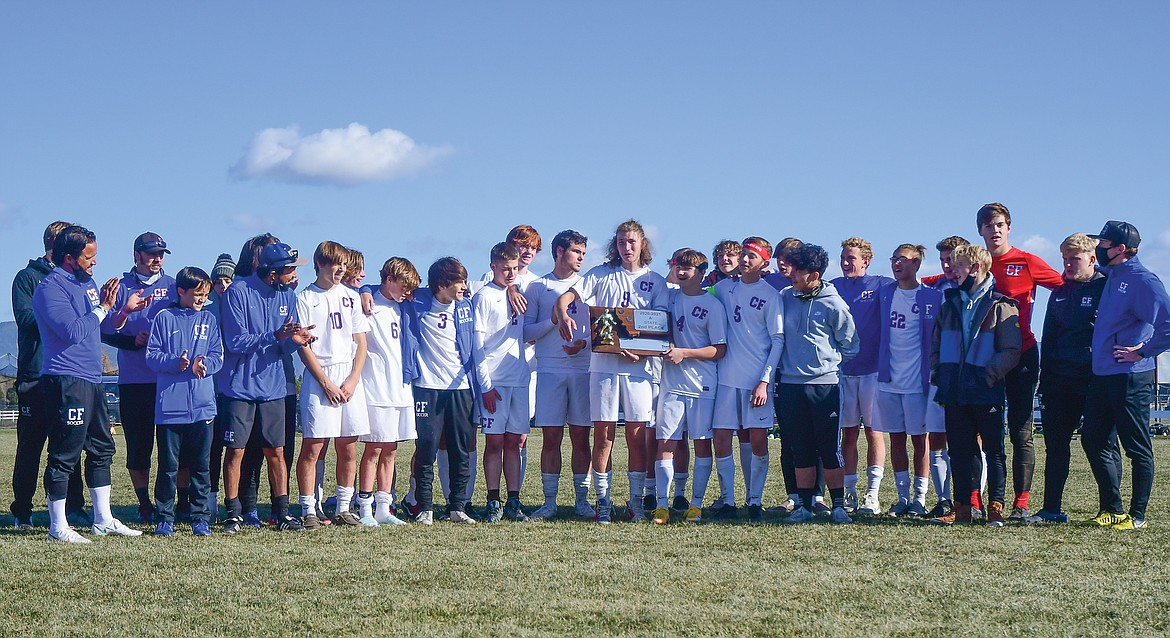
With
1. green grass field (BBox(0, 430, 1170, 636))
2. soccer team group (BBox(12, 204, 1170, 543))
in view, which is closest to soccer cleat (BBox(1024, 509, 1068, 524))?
soccer team group (BBox(12, 204, 1170, 543))

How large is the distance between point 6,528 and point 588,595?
195 inches

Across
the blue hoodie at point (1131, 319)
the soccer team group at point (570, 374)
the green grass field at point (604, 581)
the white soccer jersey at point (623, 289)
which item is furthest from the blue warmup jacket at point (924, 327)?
the white soccer jersey at point (623, 289)

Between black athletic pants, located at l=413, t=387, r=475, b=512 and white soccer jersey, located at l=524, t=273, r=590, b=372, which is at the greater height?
white soccer jersey, located at l=524, t=273, r=590, b=372

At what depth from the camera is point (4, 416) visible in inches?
1866

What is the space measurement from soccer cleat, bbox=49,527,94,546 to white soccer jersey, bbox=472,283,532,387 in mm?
2933

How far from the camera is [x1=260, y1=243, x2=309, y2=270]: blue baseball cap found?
7938 mm

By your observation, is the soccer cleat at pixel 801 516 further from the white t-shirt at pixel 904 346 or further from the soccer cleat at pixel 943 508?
the white t-shirt at pixel 904 346

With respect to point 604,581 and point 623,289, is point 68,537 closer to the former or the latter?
point 604,581

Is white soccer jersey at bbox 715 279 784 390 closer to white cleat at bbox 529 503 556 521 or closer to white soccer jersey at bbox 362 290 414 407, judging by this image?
white cleat at bbox 529 503 556 521

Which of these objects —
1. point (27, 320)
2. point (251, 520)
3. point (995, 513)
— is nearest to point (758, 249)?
point (995, 513)

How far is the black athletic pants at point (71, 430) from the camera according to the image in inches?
290

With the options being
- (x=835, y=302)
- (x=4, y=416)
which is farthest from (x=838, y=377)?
(x=4, y=416)

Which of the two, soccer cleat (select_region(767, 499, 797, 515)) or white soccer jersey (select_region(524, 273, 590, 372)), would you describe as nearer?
white soccer jersey (select_region(524, 273, 590, 372))

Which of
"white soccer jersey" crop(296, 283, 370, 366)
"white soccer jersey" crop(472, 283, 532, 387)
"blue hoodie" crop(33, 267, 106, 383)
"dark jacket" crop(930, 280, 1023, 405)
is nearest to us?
"blue hoodie" crop(33, 267, 106, 383)
